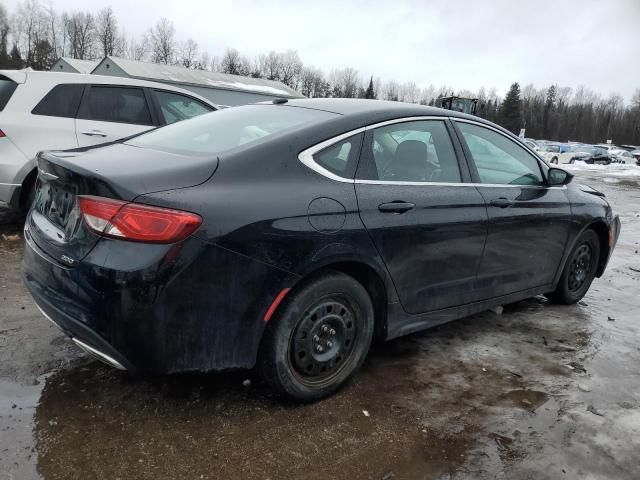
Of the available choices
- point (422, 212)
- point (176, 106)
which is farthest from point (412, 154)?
point (176, 106)

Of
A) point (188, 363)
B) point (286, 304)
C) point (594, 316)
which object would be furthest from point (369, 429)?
point (594, 316)

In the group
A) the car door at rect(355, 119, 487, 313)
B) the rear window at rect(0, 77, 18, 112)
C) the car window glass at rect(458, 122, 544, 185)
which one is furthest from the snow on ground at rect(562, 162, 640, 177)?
the rear window at rect(0, 77, 18, 112)

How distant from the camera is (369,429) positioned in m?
2.57

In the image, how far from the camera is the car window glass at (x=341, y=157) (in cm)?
266

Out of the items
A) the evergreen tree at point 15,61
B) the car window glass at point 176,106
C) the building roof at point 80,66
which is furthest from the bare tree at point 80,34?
the car window glass at point 176,106

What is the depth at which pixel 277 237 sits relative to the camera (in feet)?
7.73

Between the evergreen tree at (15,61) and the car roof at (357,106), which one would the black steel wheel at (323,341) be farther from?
the evergreen tree at (15,61)

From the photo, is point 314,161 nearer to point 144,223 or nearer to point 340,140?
point 340,140

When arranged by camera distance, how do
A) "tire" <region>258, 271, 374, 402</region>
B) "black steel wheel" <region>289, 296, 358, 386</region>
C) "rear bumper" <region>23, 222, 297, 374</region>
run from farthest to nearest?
"black steel wheel" <region>289, 296, 358, 386</region>, "tire" <region>258, 271, 374, 402</region>, "rear bumper" <region>23, 222, 297, 374</region>

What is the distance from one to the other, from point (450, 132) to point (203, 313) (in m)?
2.07

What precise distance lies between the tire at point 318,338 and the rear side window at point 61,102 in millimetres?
4144

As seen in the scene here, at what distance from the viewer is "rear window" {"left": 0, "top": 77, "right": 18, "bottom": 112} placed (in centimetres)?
504

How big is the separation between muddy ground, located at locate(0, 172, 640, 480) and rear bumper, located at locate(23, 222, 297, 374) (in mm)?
394

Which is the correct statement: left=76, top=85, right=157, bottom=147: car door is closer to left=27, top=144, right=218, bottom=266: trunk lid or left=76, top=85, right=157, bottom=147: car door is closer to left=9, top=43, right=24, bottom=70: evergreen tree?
left=27, top=144, right=218, bottom=266: trunk lid
